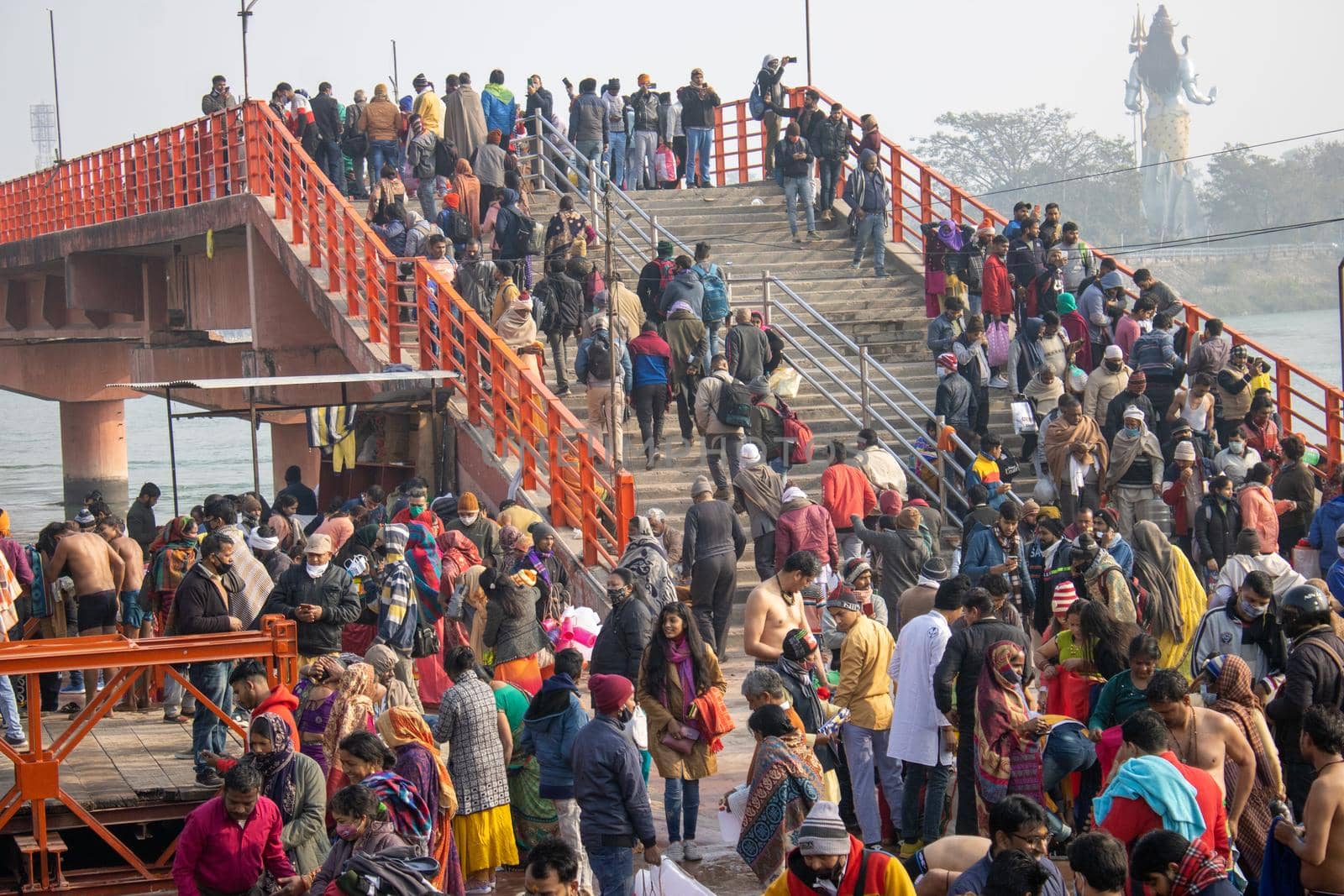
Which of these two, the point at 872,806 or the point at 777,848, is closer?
the point at 777,848

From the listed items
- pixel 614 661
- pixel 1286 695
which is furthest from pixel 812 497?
pixel 1286 695

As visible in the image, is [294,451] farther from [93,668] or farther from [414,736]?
[414,736]

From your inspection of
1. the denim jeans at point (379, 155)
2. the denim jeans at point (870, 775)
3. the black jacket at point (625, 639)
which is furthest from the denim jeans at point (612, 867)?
the denim jeans at point (379, 155)

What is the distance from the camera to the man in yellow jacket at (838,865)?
554 cm

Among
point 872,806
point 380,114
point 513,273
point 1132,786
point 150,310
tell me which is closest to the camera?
point 1132,786

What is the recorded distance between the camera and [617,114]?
22.0 meters

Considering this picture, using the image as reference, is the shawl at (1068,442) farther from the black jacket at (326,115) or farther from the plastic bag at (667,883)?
the black jacket at (326,115)

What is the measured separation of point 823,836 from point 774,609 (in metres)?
3.70

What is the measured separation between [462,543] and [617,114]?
11.0 meters

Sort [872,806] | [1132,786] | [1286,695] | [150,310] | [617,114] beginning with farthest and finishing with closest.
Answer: [150,310] → [617,114] → [872,806] → [1286,695] → [1132,786]

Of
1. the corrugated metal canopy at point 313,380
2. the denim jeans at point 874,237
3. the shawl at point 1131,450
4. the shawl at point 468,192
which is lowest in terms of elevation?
the shawl at point 1131,450

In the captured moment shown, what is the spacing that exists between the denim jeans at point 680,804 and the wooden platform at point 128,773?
2.88 m

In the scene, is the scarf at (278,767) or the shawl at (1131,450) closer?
the scarf at (278,767)

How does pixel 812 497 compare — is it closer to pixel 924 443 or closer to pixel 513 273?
pixel 924 443
